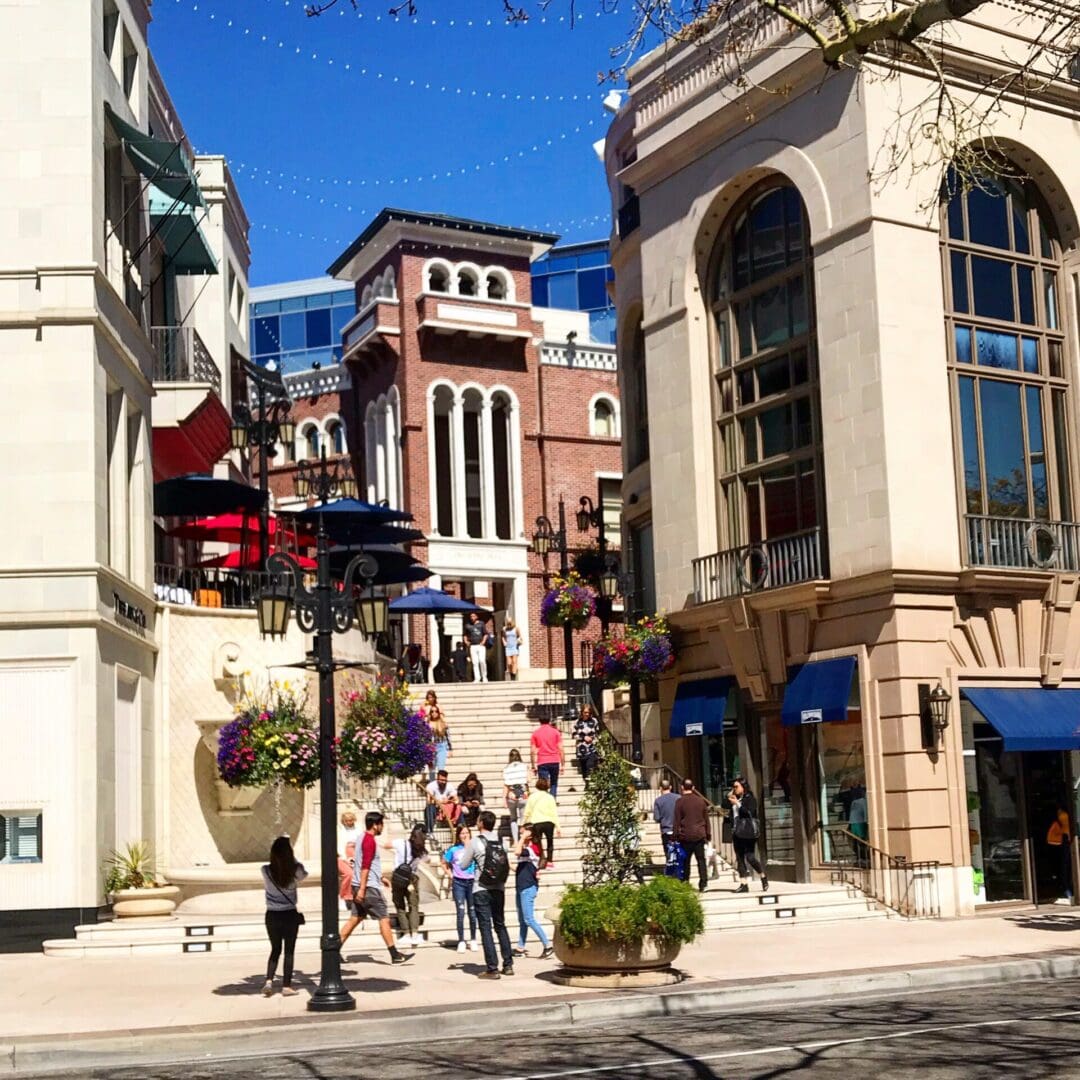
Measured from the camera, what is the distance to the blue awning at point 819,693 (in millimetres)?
24688

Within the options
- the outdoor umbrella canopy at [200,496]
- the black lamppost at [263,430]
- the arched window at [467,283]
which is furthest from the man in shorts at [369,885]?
the arched window at [467,283]

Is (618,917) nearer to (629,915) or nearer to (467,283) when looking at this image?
(629,915)

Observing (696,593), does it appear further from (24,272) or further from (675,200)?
(24,272)

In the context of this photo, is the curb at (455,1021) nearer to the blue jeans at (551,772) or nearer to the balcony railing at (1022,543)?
the balcony railing at (1022,543)

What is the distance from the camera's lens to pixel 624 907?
16375 millimetres

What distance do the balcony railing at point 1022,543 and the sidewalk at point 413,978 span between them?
223 inches

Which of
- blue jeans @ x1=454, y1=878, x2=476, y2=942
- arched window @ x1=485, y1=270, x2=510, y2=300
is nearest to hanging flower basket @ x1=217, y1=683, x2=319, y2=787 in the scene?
blue jeans @ x1=454, y1=878, x2=476, y2=942

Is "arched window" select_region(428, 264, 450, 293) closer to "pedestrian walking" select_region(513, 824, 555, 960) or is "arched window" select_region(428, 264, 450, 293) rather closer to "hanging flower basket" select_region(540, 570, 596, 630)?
"hanging flower basket" select_region(540, 570, 596, 630)

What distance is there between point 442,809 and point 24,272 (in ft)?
33.3

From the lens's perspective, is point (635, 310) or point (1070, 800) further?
Answer: point (635, 310)

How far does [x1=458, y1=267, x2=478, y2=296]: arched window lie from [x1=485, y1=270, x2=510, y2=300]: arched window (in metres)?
0.57

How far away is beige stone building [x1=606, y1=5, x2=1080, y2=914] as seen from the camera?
24.5 metres

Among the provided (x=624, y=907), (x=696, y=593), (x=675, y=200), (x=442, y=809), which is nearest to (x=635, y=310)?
(x=675, y=200)

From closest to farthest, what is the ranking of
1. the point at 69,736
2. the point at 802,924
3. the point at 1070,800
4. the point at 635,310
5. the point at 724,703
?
1. the point at 69,736
2. the point at 802,924
3. the point at 1070,800
4. the point at 724,703
5. the point at 635,310
